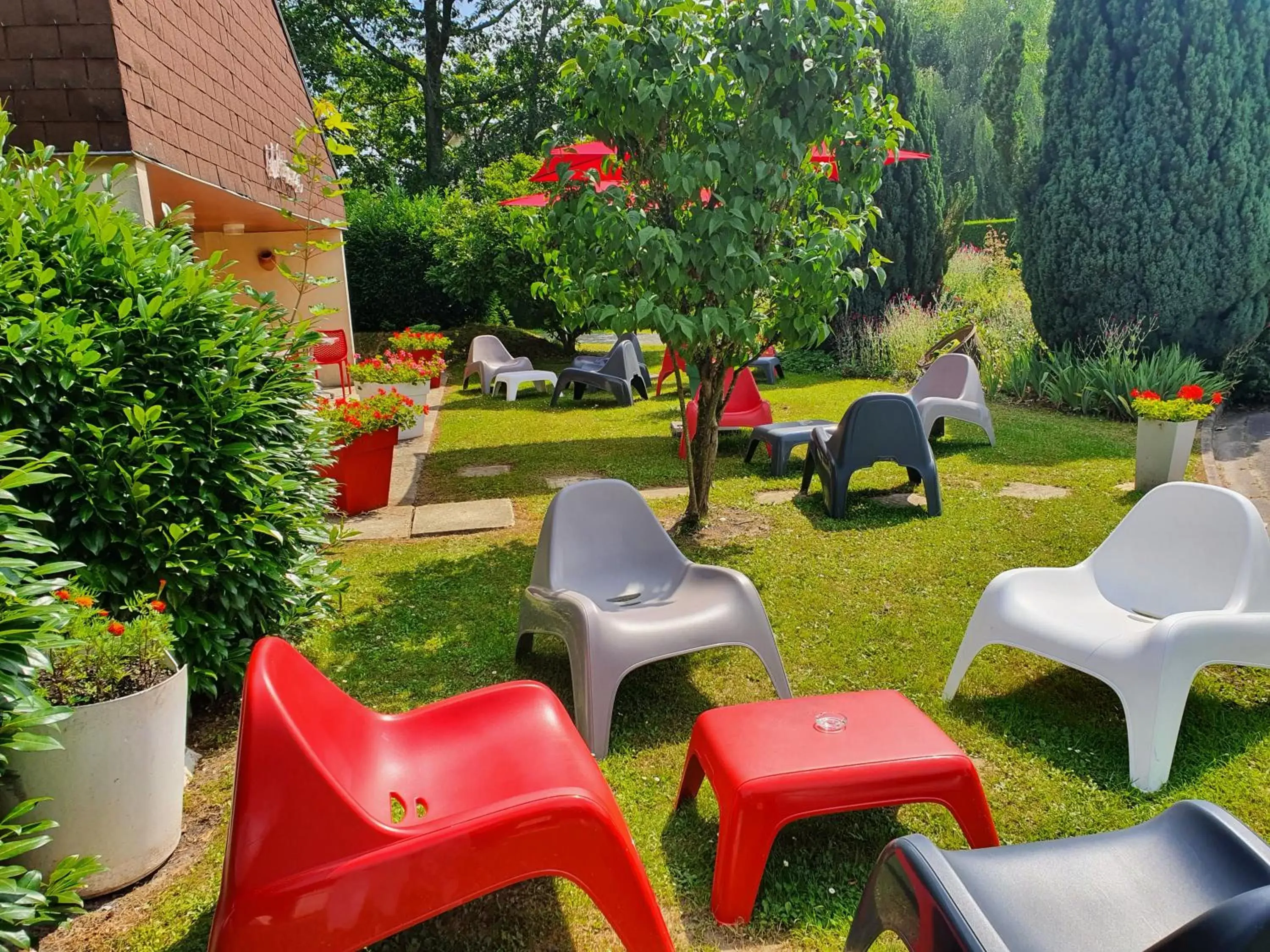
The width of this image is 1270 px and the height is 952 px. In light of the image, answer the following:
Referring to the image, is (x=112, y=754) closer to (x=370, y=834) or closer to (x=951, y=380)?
(x=370, y=834)

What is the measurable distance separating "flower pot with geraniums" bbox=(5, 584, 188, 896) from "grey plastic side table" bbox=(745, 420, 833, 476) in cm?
518

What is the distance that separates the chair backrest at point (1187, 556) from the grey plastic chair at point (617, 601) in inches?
62.3

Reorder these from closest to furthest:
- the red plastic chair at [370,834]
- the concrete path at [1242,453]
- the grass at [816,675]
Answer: the red plastic chair at [370,834] → the grass at [816,675] → the concrete path at [1242,453]

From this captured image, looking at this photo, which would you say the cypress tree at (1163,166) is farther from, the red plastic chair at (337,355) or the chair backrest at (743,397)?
the red plastic chair at (337,355)

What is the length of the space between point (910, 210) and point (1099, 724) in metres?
11.3

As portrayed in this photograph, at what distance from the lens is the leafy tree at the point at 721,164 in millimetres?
4465

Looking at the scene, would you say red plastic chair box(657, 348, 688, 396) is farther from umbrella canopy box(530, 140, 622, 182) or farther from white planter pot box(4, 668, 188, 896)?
white planter pot box(4, 668, 188, 896)

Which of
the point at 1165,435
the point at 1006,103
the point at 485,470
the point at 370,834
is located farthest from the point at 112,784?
the point at 1006,103

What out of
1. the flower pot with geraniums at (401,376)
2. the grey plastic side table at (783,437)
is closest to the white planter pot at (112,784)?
the grey plastic side table at (783,437)

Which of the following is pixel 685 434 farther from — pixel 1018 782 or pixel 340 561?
pixel 1018 782

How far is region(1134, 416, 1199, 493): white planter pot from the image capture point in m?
5.84

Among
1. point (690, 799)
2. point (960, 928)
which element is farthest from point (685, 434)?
point (960, 928)

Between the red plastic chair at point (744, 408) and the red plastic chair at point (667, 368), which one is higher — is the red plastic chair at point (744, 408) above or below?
below

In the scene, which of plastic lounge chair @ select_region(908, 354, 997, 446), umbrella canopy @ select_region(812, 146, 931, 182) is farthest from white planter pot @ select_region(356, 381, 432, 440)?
umbrella canopy @ select_region(812, 146, 931, 182)
